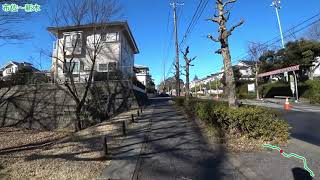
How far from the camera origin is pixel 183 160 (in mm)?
7504

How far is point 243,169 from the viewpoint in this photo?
21.1 ft

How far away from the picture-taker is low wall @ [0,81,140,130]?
21.5m

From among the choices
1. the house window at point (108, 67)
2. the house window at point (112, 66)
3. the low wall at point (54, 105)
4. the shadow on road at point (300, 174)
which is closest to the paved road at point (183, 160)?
A: the shadow on road at point (300, 174)

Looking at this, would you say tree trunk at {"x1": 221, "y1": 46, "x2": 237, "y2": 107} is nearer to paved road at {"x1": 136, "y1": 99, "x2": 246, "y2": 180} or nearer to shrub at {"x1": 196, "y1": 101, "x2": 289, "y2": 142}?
shrub at {"x1": 196, "y1": 101, "x2": 289, "y2": 142}

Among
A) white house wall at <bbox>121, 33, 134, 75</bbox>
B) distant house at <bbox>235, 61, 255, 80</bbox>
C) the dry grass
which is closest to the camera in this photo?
the dry grass

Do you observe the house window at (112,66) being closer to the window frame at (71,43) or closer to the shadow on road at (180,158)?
the window frame at (71,43)

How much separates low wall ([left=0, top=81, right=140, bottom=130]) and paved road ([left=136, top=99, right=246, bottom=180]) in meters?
12.2

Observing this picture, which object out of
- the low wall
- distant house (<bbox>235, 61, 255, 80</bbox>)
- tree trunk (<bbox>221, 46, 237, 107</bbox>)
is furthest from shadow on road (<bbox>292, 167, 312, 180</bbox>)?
distant house (<bbox>235, 61, 255, 80</bbox>)

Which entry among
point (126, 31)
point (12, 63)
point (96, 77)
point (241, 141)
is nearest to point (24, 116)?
point (96, 77)

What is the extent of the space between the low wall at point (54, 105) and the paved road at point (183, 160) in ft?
40.1

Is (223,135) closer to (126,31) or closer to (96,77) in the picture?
(96,77)

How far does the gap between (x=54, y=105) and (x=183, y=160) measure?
17097 mm

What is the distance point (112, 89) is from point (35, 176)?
1724 cm

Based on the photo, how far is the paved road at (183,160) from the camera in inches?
249
